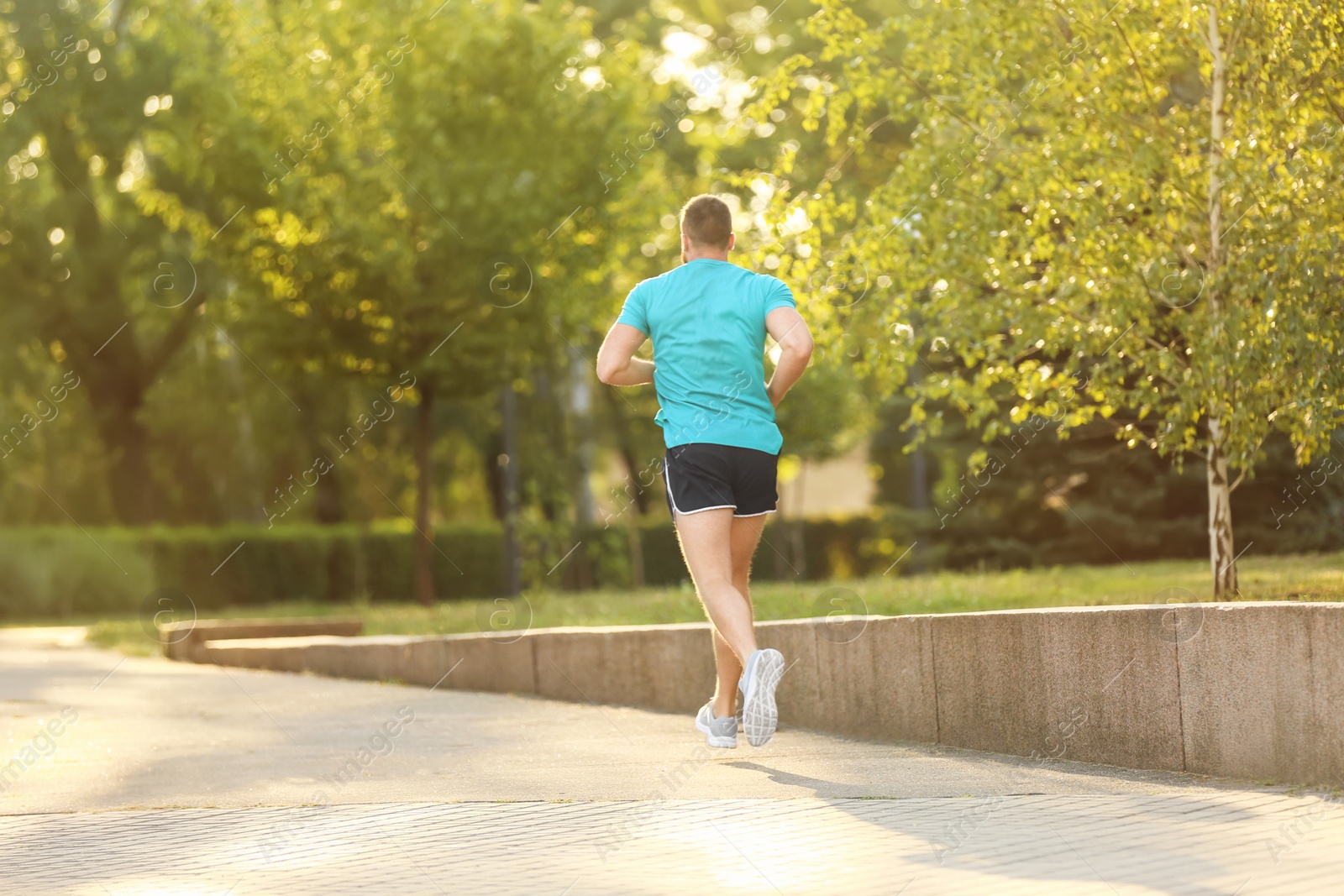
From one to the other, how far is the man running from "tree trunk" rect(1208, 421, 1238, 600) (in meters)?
2.83

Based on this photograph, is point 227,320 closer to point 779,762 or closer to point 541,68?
point 541,68

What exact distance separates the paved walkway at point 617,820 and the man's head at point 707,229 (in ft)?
6.63

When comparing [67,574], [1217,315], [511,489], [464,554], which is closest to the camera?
[1217,315]

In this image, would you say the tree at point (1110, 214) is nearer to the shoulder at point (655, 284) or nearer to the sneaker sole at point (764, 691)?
the shoulder at point (655, 284)

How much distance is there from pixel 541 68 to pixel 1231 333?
42.3ft

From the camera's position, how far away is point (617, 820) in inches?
203

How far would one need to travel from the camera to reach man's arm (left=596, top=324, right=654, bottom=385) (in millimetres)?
6160

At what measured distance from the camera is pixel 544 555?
24.8 m

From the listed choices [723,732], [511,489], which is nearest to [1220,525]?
[723,732]

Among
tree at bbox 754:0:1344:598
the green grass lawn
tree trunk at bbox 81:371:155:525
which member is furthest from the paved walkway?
tree trunk at bbox 81:371:155:525

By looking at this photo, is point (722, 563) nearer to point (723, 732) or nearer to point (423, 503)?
point (723, 732)

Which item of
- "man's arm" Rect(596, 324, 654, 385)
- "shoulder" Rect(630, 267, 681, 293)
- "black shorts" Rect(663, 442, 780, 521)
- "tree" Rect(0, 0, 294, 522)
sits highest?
"tree" Rect(0, 0, 294, 522)

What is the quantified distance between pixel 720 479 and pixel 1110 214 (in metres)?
3.13

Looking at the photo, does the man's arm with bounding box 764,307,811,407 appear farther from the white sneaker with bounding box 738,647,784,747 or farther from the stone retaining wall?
the stone retaining wall
